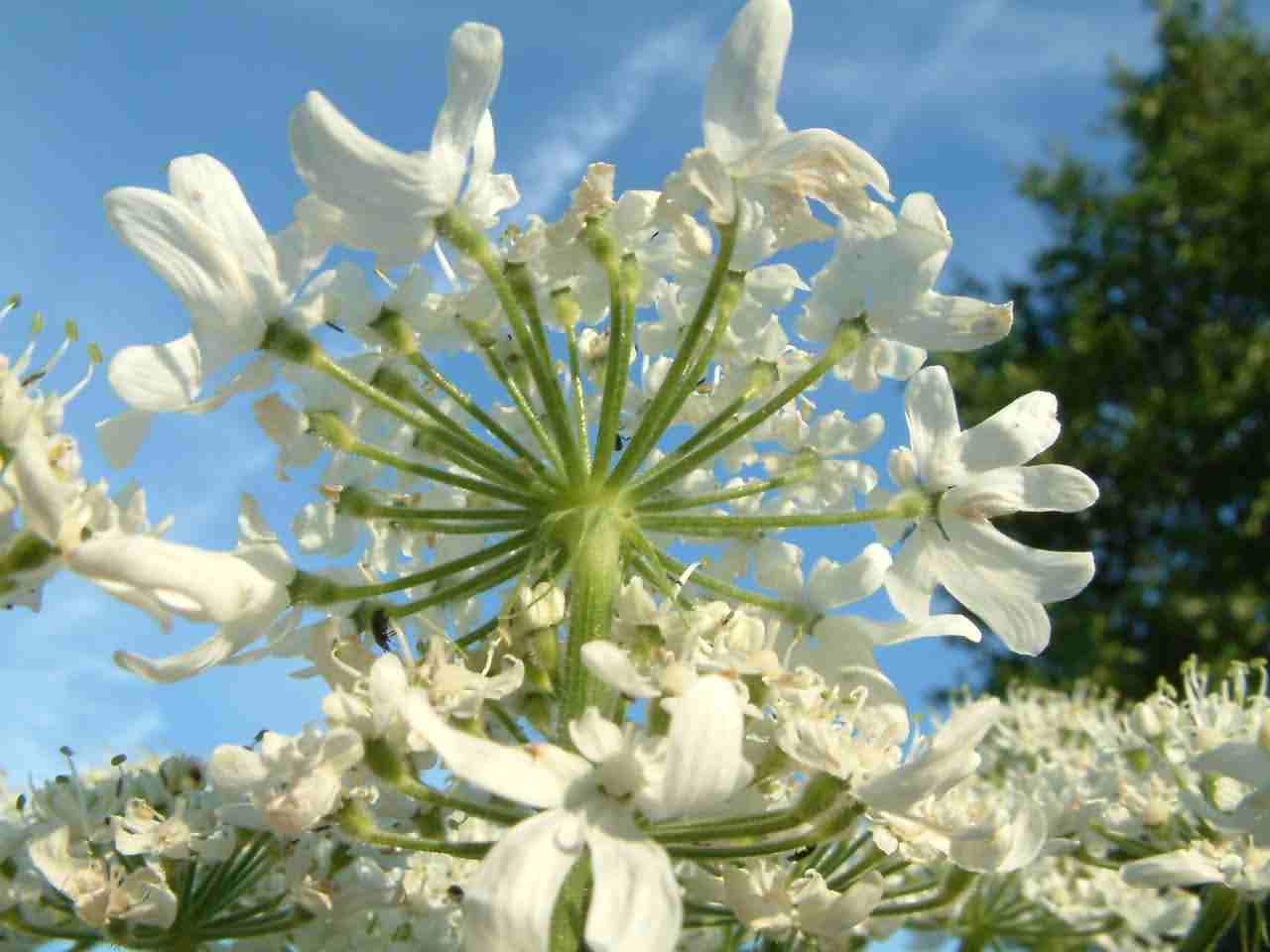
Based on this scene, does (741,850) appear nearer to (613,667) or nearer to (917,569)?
(613,667)

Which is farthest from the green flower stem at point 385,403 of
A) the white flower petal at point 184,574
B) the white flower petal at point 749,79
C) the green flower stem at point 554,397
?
the white flower petal at point 749,79

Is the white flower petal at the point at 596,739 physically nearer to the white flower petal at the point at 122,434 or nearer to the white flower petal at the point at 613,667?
the white flower petal at the point at 613,667

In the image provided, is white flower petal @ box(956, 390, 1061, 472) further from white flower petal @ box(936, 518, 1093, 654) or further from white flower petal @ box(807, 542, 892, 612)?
white flower petal @ box(807, 542, 892, 612)

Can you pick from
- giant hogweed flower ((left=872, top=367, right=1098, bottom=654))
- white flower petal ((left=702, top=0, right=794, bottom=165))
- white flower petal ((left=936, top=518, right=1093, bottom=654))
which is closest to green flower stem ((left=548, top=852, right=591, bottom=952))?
giant hogweed flower ((left=872, top=367, right=1098, bottom=654))

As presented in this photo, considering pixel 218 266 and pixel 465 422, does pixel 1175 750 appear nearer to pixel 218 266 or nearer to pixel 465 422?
pixel 465 422

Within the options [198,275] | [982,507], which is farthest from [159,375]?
[982,507]
